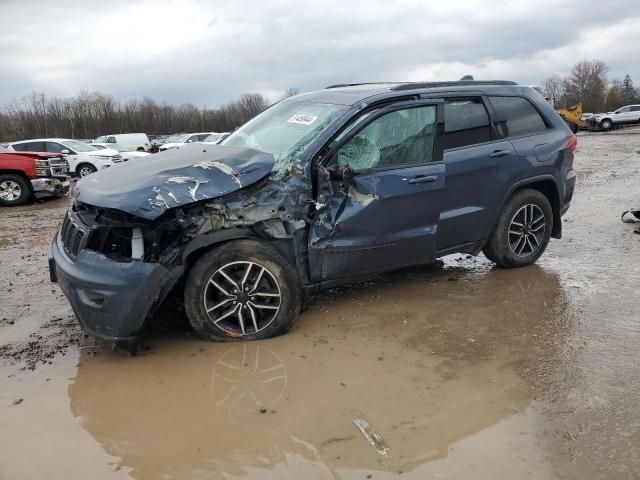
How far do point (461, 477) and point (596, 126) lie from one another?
1570 inches

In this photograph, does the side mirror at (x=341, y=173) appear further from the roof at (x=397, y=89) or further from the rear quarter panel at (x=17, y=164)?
the rear quarter panel at (x=17, y=164)

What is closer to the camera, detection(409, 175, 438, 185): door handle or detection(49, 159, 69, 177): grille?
detection(409, 175, 438, 185): door handle

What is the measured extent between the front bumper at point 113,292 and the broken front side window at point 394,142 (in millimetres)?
1663

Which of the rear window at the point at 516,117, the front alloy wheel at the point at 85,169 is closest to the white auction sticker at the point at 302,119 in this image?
the rear window at the point at 516,117

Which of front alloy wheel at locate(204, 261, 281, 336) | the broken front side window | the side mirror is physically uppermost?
the broken front side window

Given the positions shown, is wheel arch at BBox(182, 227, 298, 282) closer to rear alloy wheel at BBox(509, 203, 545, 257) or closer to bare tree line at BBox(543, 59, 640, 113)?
rear alloy wheel at BBox(509, 203, 545, 257)

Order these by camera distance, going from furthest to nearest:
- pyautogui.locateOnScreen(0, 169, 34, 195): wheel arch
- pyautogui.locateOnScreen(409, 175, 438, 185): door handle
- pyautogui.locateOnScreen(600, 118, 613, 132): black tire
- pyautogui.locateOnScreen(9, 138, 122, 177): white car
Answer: pyautogui.locateOnScreen(600, 118, 613, 132): black tire < pyautogui.locateOnScreen(9, 138, 122, 177): white car < pyautogui.locateOnScreen(0, 169, 34, 195): wheel arch < pyautogui.locateOnScreen(409, 175, 438, 185): door handle

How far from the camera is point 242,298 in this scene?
3.77 meters

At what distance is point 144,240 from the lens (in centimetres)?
350

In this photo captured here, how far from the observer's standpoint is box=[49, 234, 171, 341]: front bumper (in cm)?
337

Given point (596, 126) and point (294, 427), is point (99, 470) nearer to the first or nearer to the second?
point (294, 427)

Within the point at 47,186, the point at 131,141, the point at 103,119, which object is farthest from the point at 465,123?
the point at 103,119

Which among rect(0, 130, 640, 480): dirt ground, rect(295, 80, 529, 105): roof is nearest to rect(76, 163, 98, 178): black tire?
→ rect(0, 130, 640, 480): dirt ground

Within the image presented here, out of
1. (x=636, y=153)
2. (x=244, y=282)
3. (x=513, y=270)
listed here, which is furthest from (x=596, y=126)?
(x=244, y=282)
